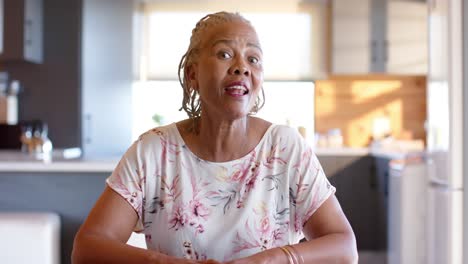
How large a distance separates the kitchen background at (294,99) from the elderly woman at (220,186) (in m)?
1.32

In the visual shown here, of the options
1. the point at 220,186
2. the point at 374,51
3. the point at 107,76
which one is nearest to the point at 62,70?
the point at 107,76

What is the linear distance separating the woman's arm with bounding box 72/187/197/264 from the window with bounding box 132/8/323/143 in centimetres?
457

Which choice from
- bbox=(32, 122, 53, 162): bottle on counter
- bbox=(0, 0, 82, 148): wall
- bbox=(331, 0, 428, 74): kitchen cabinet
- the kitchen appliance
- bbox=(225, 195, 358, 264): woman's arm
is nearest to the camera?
bbox=(225, 195, 358, 264): woman's arm

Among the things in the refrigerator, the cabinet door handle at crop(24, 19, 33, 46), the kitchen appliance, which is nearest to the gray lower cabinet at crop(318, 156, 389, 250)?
the kitchen appliance

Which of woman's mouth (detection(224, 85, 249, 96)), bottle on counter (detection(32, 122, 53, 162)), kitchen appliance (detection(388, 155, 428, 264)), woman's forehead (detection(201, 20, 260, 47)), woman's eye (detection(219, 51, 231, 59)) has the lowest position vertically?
kitchen appliance (detection(388, 155, 428, 264))

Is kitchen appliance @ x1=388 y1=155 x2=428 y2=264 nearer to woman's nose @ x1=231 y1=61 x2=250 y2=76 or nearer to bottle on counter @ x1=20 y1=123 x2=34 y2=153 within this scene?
woman's nose @ x1=231 y1=61 x2=250 y2=76

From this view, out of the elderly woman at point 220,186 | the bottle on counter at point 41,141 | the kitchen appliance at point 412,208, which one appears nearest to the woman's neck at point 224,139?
the elderly woman at point 220,186

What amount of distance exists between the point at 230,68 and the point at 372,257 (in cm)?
325

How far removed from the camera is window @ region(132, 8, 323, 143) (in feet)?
19.1

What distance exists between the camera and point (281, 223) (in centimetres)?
131

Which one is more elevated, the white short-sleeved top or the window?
the window

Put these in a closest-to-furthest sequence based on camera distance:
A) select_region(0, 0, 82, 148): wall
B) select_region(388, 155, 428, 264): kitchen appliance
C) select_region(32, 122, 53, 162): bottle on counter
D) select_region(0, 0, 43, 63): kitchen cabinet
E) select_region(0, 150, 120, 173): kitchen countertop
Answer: select_region(0, 150, 120, 173): kitchen countertop < select_region(388, 155, 428, 264): kitchen appliance < select_region(32, 122, 53, 162): bottle on counter < select_region(0, 0, 43, 63): kitchen cabinet < select_region(0, 0, 82, 148): wall

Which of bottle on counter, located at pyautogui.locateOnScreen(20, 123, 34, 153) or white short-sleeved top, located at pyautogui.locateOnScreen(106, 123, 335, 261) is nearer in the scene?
white short-sleeved top, located at pyautogui.locateOnScreen(106, 123, 335, 261)

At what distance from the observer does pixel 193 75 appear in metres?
1.33
